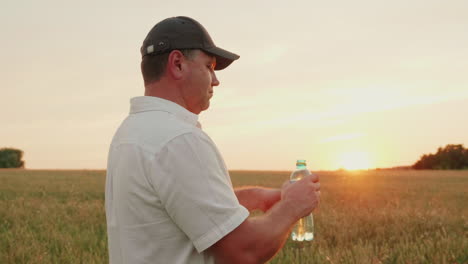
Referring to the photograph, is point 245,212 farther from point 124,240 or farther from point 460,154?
point 460,154

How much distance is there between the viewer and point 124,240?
229 cm

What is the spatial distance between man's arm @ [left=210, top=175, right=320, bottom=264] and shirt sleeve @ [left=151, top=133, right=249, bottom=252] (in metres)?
0.06

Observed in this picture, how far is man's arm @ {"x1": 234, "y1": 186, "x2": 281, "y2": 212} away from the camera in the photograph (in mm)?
2936

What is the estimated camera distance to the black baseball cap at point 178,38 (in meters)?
2.39

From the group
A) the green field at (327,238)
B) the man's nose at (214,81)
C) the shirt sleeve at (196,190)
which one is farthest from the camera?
the green field at (327,238)

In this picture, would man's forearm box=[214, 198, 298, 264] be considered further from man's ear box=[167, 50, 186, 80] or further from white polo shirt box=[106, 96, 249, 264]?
man's ear box=[167, 50, 186, 80]

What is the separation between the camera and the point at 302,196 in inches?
91.6

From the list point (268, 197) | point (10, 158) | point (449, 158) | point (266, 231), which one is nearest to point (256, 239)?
point (266, 231)

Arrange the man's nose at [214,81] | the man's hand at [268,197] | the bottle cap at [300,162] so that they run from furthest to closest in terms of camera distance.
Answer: the bottle cap at [300,162] → the man's hand at [268,197] → the man's nose at [214,81]

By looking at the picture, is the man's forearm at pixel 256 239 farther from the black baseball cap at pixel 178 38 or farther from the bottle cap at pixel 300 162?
the bottle cap at pixel 300 162

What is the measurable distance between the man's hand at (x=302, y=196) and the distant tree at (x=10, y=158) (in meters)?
107

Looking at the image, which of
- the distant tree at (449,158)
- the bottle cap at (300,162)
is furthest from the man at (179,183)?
the distant tree at (449,158)

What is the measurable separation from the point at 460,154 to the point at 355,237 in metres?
85.3

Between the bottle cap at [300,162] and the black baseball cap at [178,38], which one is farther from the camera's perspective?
the bottle cap at [300,162]
